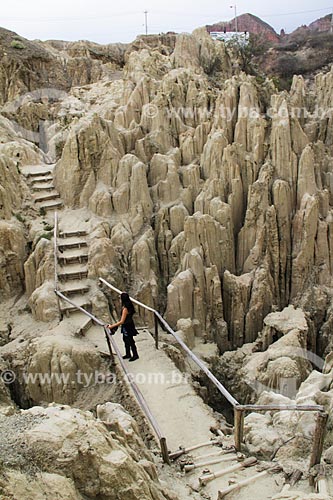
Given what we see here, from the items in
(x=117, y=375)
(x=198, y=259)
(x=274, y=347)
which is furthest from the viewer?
(x=198, y=259)

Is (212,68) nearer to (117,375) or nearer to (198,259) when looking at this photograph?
(198,259)

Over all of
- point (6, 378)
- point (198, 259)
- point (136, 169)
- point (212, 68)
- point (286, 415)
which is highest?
point (212, 68)

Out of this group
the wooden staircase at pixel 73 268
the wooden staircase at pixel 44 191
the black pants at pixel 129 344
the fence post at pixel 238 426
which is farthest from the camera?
the wooden staircase at pixel 44 191

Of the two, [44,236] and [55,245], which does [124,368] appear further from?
[44,236]

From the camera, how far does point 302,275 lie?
42.5ft

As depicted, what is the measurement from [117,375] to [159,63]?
55.2 ft

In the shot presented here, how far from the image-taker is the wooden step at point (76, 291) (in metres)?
10.9

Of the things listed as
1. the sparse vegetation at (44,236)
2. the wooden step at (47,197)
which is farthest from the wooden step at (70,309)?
the wooden step at (47,197)

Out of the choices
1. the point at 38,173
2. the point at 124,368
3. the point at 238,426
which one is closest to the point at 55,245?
the point at 38,173

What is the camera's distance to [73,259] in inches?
464

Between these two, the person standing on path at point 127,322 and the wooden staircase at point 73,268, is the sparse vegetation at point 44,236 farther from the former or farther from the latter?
the person standing on path at point 127,322

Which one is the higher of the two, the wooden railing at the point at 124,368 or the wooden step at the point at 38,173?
the wooden step at the point at 38,173

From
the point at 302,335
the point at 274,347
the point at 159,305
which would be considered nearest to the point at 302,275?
the point at 302,335

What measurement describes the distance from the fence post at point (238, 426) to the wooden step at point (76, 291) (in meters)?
6.45
